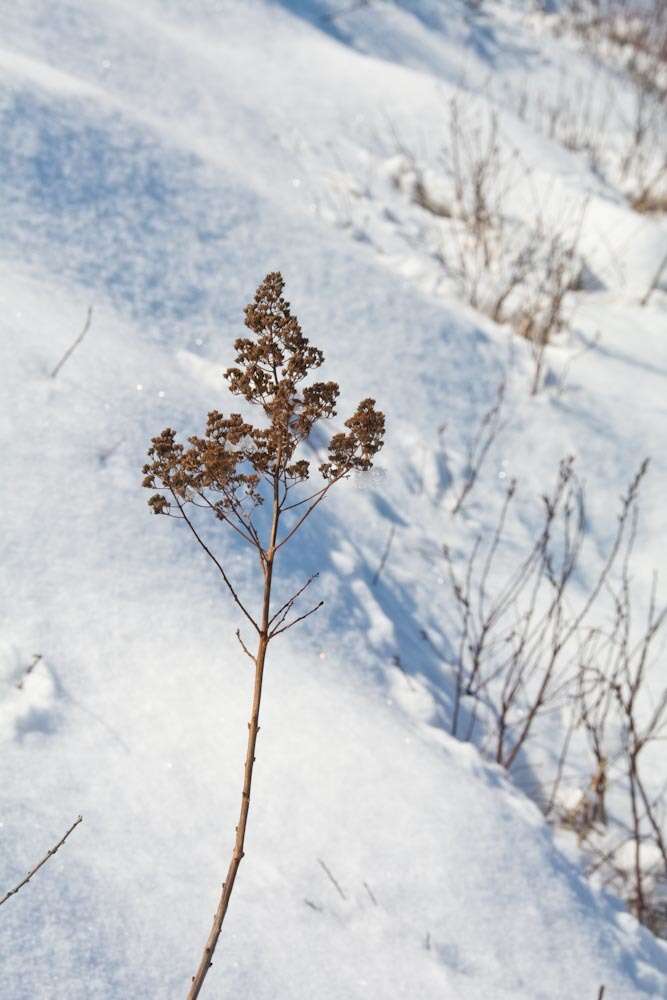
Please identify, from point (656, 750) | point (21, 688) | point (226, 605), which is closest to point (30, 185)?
point (226, 605)

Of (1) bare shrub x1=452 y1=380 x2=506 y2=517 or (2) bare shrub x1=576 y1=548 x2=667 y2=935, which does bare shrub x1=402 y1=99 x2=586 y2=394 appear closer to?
(1) bare shrub x1=452 y1=380 x2=506 y2=517

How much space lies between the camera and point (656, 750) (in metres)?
1.95

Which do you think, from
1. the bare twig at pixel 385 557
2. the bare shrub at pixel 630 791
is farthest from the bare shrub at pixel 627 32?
the bare shrub at pixel 630 791

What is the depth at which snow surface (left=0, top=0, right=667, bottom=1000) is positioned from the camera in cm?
114

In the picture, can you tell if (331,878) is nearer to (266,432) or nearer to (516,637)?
(266,432)

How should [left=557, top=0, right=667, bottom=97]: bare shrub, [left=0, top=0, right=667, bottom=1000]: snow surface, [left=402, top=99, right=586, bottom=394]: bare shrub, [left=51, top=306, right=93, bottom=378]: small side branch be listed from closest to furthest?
[left=0, top=0, right=667, bottom=1000]: snow surface, [left=51, top=306, right=93, bottom=378]: small side branch, [left=402, top=99, right=586, bottom=394]: bare shrub, [left=557, top=0, right=667, bottom=97]: bare shrub

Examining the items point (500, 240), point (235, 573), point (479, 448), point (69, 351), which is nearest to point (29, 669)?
point (235, 573)

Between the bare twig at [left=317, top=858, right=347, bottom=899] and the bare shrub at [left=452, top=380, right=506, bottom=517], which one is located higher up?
the bare shrub at [left=452, top=380, right=506, bottom=517]

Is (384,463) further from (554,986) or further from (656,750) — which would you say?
(554,986)

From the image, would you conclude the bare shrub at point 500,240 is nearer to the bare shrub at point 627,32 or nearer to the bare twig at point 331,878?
the bare twig at point 331,878

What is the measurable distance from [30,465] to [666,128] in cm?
574

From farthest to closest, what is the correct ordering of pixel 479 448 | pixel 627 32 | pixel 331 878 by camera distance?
pixel 627 32 → pixel 479 448 → pixel 331 878

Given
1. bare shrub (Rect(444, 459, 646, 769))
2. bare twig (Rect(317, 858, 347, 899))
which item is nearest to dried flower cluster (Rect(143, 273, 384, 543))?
Result: bare twig (Rect(317, 858, 347, 899))

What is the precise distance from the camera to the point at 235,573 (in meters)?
1.60
